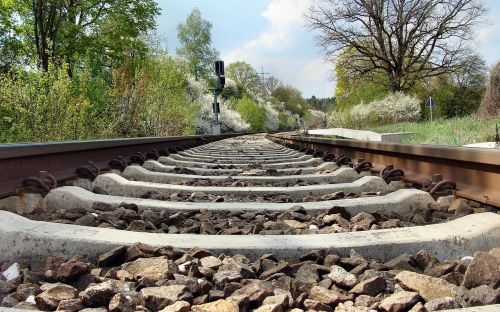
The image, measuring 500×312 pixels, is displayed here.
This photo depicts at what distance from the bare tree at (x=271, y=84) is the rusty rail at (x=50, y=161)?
103699 mm

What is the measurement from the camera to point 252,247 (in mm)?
2096

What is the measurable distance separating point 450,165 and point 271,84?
109328 mm

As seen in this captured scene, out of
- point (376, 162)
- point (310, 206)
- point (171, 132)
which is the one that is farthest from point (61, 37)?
point (310, 206)

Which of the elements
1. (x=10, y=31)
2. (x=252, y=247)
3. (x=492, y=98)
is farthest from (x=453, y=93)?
(x=252, y=247)

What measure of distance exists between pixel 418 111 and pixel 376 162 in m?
25.5

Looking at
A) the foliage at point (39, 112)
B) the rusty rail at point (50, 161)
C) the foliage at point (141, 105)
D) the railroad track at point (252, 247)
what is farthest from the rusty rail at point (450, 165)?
the foliage at point (141, 105)

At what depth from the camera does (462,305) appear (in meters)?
1.54

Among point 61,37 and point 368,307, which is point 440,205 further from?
point 61,37

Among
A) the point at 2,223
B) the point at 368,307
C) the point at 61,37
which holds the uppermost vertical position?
the point at 61,37

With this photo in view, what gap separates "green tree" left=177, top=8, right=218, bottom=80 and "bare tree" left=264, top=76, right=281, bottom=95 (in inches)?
1532

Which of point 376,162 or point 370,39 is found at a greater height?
point 370,39

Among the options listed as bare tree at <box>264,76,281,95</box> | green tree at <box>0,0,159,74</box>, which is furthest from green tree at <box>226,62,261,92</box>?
green tree at <box>0,0,159,74</box>

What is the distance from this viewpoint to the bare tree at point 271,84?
4290 inches

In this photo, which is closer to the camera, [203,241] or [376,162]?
[203,241]
